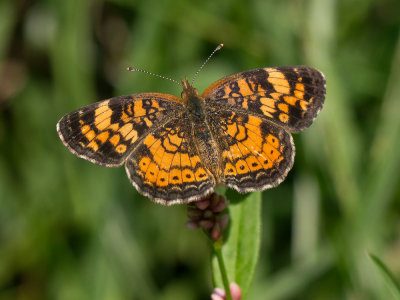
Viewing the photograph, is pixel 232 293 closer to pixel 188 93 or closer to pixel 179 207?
pixel 188 93

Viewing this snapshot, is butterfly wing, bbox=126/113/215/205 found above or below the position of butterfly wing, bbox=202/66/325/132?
below

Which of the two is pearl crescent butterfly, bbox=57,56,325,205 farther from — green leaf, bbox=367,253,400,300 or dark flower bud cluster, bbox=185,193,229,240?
green leaf, bbox=367,253,400,300

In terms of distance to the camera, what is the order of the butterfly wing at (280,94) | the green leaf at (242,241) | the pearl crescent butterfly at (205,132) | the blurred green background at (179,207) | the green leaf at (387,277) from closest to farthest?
the green leaf at (387,277) < the green leaf at (242,241) < the pearl crescent butterfly at (205,132) < the butterfly wing at (280,94) < the blurred green background at (179,207)

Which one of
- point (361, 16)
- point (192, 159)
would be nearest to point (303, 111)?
point (192, 159)

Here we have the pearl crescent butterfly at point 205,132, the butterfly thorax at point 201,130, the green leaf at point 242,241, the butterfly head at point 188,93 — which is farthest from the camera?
the butterfly head at point 188,93

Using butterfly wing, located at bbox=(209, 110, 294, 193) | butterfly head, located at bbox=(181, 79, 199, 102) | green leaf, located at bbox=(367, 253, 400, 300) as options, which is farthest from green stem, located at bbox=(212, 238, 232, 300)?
butterfly head, located at bbox=(181, 79, 199, 102)

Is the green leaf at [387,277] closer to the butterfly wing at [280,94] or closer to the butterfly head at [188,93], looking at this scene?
the butterfly wing at [280,94]

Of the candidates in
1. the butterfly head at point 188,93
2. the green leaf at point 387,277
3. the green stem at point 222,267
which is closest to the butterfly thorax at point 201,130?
the butterfly head at point 188,93

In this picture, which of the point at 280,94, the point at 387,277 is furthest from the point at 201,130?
the point at 387,277

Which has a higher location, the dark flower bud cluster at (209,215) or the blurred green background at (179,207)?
the dark flower bud cluster at (209,215)
